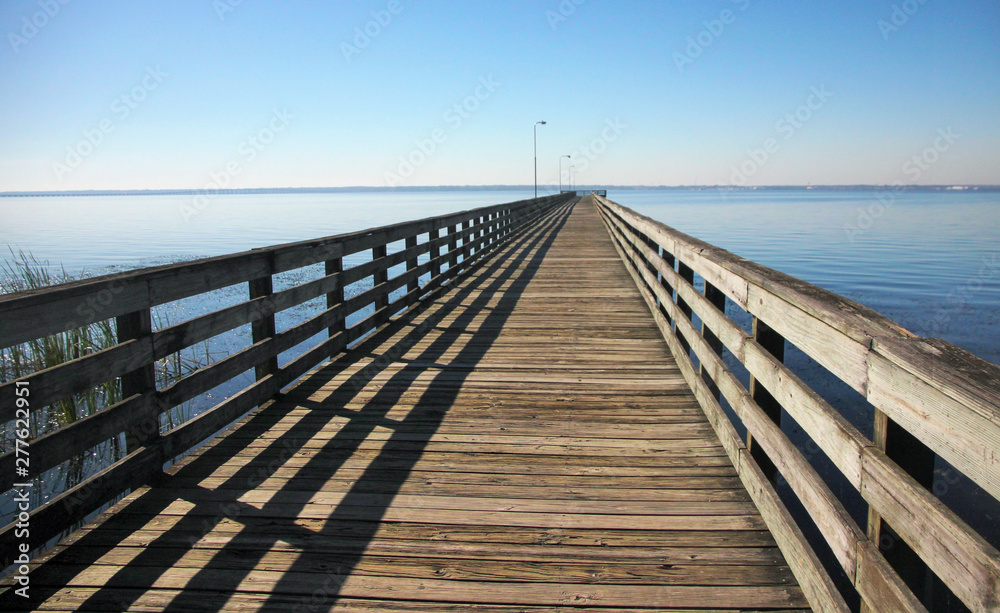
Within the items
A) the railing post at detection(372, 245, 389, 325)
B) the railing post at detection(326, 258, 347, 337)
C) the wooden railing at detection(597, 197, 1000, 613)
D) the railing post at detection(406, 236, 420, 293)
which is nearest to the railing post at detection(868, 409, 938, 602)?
the wooden railing at detection(597, 197, 1000, 613)

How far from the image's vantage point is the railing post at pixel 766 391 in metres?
2.95

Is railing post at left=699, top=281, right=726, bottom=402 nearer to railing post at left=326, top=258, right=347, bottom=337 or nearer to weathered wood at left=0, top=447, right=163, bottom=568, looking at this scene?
railing post at left=326, top=258, right=347, bottom=337

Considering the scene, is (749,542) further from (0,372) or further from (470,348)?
(0,372)

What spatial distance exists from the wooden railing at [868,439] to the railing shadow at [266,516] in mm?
1836

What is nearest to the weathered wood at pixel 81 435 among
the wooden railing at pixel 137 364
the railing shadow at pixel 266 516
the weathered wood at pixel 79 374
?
the wooden railing at pixel 137 364

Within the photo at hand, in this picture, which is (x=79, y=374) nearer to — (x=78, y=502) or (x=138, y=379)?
(x=138, y=379)

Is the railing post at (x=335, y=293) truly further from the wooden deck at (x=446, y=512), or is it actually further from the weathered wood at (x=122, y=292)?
the wooden deck at (x=446, y=512)

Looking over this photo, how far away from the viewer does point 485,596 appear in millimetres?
2379

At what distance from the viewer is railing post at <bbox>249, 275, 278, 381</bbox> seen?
14.1 ft

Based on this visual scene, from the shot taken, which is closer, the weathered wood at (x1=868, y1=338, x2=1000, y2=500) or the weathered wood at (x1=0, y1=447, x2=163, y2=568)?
the weathered wood at (x1=868, y1=338, x2=1000, y2=500)

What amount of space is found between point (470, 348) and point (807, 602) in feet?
14.4

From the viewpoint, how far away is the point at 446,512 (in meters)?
3.02

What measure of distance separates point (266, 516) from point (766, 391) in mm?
2517

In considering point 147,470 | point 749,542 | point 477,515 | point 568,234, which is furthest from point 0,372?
point 568,234
